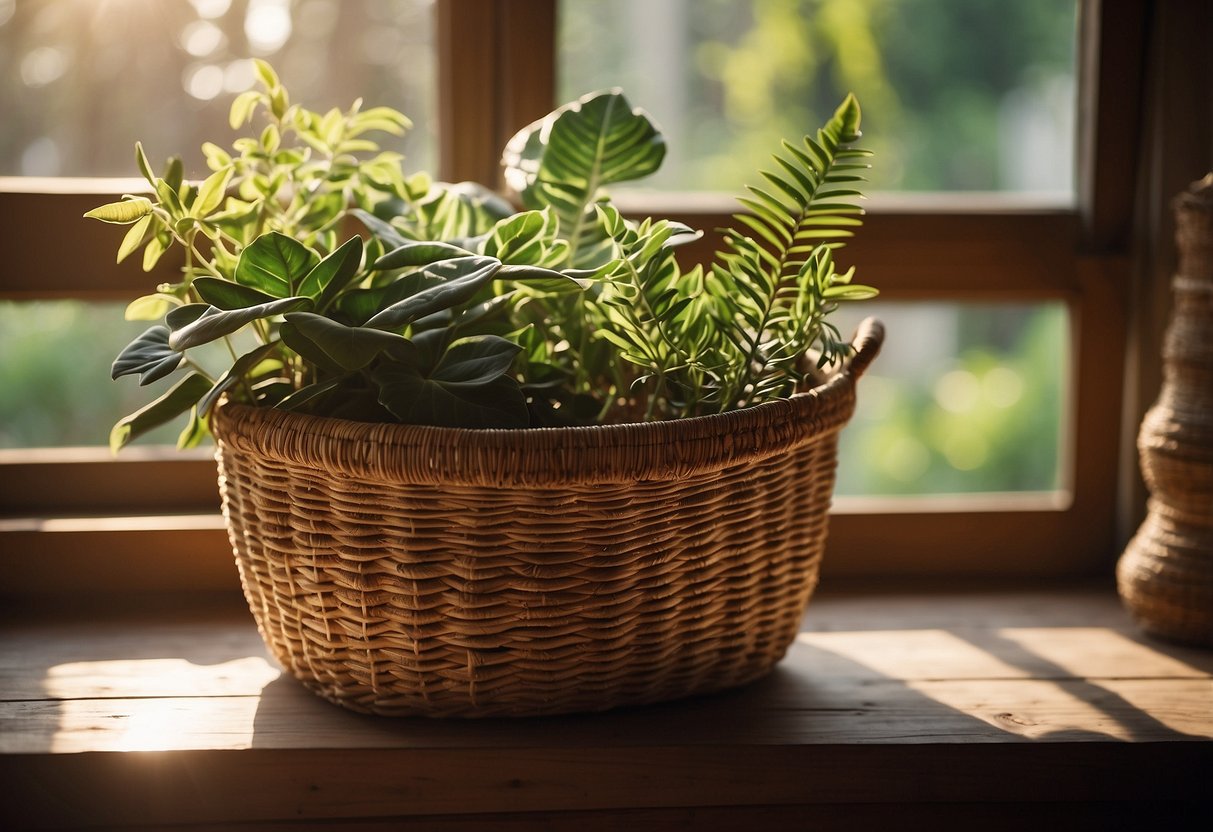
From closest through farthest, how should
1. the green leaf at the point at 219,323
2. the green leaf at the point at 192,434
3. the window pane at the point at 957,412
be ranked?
the green leaf at the point at 219,323, the green leaf at the point at 192,434, the window pane at the point at 957,412

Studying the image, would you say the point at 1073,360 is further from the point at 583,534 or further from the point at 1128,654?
the point at 583,534

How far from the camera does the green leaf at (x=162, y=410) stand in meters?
0.83

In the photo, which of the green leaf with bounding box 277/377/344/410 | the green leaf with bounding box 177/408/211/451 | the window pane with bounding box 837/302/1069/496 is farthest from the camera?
the window pane with bounding box 837/302/1069/496

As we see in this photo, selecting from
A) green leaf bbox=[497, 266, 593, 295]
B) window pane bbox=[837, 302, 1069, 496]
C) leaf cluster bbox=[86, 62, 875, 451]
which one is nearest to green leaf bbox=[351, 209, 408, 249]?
leaf cluster bbox=[86, 62, 875, 451]

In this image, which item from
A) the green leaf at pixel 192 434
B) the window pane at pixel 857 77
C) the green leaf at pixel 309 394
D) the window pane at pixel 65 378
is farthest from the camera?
the window pane at pixel 857 77

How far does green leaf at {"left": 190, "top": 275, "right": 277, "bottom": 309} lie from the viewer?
0.73m

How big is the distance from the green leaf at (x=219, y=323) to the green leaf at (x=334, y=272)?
0.11 feet

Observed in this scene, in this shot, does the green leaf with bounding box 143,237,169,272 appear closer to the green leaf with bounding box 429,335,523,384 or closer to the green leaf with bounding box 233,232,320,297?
the green leaf with bounding box 233,232,320,297

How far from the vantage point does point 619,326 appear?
2.62ft

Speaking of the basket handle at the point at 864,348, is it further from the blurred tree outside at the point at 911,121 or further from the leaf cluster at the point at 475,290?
the blurred tree outside at the point at 911,121

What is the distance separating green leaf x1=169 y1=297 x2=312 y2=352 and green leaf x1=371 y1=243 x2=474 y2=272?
2.7 inches

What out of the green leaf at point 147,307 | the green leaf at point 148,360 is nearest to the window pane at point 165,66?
the green leaf at point 147,307

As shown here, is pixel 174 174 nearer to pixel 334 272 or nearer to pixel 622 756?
pixel 334 272

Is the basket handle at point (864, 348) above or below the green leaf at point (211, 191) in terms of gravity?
below
